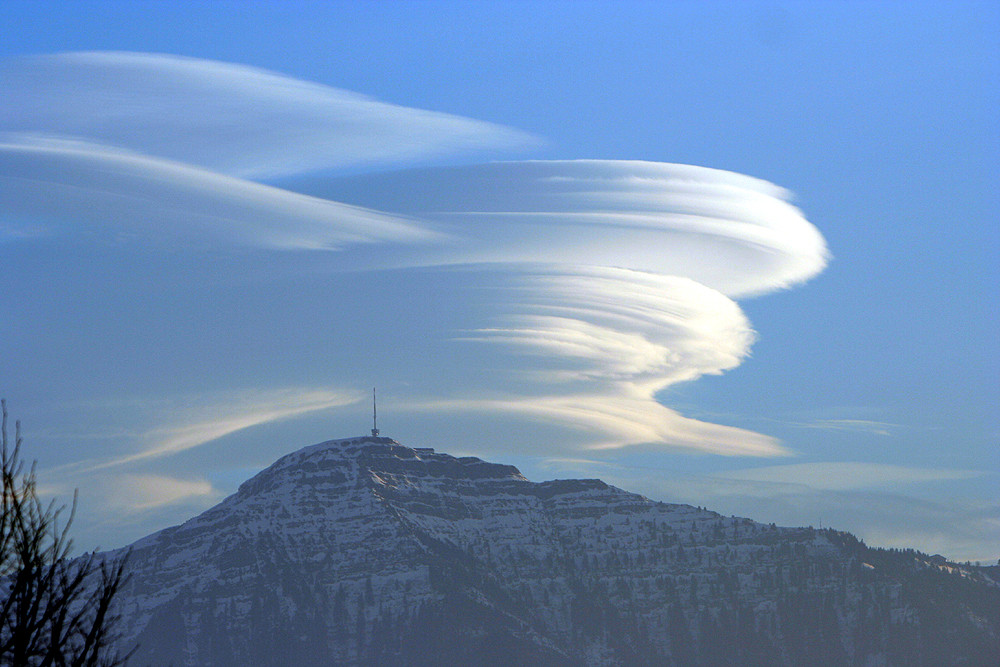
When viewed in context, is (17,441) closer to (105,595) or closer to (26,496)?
(26,496)

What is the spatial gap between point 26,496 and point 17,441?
1.75 meters

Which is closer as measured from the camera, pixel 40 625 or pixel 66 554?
pixel 40 625

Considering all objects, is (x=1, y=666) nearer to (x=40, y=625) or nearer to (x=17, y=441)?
(x=40, y=625)

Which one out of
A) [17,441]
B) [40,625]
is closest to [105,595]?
[40,625]

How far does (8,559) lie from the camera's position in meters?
41.1

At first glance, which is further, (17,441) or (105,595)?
(17,441)

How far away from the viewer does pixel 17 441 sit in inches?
1678

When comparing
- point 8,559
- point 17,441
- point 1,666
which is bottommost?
point 1,666

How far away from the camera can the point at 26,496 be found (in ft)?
138

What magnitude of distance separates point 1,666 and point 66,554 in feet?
12.3

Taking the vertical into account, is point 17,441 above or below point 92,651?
above

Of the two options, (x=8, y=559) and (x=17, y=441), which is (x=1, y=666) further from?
(x=17, y=441)

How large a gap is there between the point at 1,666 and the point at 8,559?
3.03 meters

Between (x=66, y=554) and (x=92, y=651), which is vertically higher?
(x=66, y=554)
